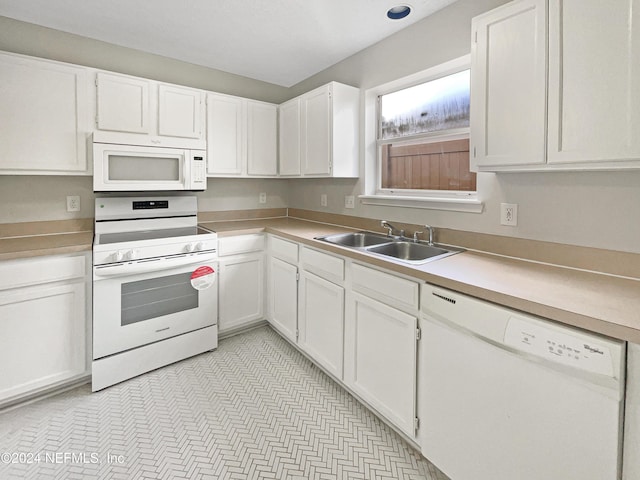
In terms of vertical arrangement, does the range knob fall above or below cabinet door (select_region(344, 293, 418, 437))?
above

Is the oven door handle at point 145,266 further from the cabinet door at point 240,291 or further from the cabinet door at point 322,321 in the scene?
the cabinet door at point 322,321

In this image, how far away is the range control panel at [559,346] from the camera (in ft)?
3.05

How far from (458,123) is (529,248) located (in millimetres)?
929

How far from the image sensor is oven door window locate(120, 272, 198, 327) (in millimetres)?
2178

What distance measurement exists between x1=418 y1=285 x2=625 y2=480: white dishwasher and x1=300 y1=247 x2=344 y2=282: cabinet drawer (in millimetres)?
636

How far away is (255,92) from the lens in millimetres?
3387

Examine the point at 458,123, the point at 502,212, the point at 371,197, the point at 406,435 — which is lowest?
the point at 406,435

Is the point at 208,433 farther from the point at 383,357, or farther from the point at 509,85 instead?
the point at 509,85

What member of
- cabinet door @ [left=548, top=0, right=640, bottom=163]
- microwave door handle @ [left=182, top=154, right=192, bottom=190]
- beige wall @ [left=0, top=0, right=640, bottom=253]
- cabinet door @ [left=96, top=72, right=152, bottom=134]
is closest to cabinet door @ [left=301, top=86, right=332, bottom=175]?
beige wall @ [left=0, top=0, right=640, bottom=253]

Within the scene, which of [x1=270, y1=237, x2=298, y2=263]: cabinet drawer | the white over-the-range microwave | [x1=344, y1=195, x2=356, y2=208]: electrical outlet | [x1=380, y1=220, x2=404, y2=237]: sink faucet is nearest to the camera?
the white over-the-range microwave

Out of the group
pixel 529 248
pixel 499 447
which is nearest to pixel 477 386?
pixel 499 447

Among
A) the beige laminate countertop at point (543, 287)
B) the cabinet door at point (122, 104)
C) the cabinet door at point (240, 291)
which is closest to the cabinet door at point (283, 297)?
the cabinet door at point (240, 291)

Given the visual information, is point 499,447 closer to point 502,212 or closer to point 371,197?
point 502,212

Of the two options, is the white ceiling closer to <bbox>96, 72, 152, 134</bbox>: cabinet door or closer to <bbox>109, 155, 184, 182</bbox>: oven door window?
<bbox>96, 72, 152, 134</bbox>: cabinet door
